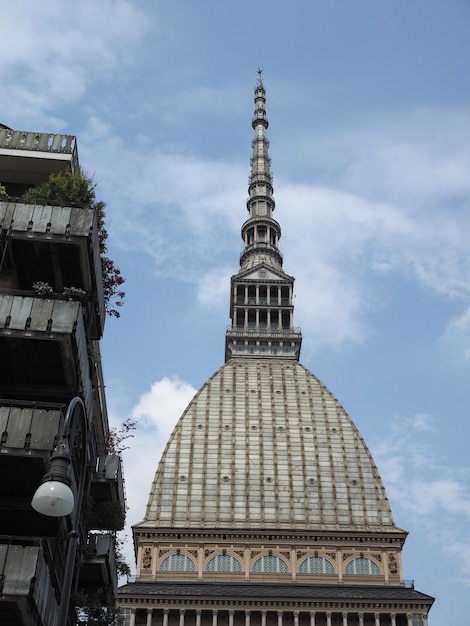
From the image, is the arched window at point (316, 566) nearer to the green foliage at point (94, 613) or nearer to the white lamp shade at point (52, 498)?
the green foliage at point (94, 613)

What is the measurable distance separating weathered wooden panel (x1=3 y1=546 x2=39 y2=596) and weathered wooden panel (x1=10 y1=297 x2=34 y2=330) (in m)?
5.80

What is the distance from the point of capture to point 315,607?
6719 centimetres

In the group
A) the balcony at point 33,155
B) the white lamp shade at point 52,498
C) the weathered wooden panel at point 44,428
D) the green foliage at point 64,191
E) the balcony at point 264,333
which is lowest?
the white lamp shade at point 52,498

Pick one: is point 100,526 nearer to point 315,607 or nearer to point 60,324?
point 60,324

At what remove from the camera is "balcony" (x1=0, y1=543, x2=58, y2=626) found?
18.2 meters

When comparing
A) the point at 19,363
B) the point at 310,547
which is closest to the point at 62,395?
the point at 19,363

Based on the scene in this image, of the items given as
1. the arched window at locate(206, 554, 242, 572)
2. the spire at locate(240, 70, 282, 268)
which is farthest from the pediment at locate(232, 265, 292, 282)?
the arched window at locate(206, 554, 242, 572)

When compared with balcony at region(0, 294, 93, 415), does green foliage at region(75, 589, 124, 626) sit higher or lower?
lower

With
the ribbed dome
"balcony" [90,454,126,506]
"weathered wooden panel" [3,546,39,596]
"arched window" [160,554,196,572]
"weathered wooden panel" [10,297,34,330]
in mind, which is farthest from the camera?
the ribbed dome

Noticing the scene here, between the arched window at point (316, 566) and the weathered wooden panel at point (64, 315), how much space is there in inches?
2170

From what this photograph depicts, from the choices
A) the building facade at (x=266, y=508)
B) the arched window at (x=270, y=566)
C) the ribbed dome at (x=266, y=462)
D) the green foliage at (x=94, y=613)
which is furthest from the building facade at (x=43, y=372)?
the ribbed dome at (x=266, y=462)

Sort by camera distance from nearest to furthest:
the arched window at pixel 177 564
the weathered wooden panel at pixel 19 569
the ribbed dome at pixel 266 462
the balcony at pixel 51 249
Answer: the weathered wooden panel at pixel 19 569 → the balcony at pixel 51 249 → the arched window at pixel 177 564 → the ribbed dome at pixel 266 462

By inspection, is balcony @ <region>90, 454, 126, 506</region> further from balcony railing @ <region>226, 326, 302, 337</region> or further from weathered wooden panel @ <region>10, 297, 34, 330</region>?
balcony railing @ <region>226, 326, 302, 337</region>

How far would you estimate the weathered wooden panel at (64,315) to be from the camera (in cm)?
2209
